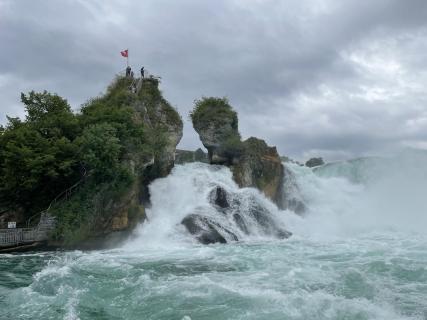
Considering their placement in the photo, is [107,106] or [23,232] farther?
[107,106]

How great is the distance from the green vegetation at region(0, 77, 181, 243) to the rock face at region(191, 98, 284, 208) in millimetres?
7713

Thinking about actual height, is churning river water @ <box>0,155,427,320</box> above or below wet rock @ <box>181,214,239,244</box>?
below

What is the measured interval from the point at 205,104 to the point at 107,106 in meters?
10.9

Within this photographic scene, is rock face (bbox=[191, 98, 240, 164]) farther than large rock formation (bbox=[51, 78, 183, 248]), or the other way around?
rock face (bbox=[191, 98, 240, 164])

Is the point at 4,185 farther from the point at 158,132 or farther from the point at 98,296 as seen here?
the point at 98,296

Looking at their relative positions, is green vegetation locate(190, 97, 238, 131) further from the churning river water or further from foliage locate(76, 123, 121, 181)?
foliage locate(76, 123, 121, 181)

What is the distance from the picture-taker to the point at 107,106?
3422cm

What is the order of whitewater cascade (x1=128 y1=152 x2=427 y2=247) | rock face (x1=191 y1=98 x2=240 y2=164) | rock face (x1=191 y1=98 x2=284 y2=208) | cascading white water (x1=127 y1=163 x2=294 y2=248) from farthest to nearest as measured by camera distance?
rock face (x1=191 y1=98 x2=240 y2=164) → rock face (x1=191 y1=98 x2=284 y2=208) → whitewater cascade (x1=128 y1=152 x2=427 y2=247) → cascading white water (x1=127 y1=163 x2=294 y2=248)

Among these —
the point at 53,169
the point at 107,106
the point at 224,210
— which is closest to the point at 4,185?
the point at 53,169

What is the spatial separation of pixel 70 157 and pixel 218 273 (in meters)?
15.0

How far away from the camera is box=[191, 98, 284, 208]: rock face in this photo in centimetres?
3834

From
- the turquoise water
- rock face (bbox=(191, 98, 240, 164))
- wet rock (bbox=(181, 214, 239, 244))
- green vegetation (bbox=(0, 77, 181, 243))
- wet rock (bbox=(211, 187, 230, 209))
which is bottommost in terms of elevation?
the turquoise water

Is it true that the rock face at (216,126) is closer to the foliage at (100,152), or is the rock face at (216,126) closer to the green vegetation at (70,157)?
the green vegetation at (70,157)

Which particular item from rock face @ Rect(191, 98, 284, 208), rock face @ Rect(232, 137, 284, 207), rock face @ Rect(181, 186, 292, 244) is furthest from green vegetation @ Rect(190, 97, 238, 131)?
rock face @ Rect(181, 186, 292, 244)
